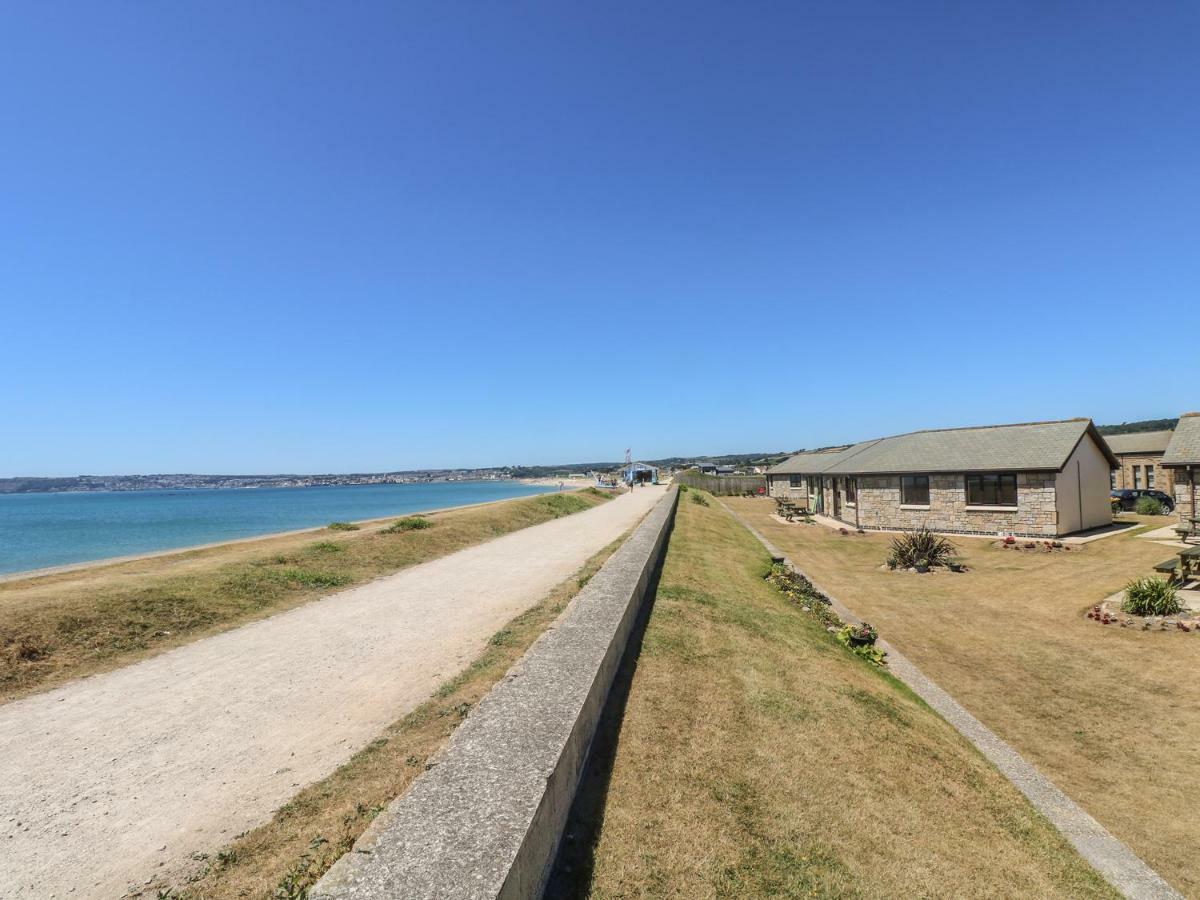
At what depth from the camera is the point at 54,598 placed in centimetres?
976

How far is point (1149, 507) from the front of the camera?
30.0 metres

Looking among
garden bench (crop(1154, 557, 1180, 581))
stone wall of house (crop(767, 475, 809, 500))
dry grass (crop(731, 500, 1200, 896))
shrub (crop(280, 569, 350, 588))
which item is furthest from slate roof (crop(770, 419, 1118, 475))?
shrub (crop(280, 569, 350, 588))

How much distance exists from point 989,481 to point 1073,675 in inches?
712

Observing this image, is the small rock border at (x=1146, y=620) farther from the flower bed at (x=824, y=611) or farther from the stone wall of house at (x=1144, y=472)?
the stone wall of house at (x=1144, y=472)

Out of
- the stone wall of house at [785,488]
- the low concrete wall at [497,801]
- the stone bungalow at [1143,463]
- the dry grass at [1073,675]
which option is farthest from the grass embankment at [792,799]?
the stone bungalow at [1143,463]

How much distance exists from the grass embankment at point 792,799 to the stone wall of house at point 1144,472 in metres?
43.1

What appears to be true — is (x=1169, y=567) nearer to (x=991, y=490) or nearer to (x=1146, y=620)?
(x=1146, y=620)

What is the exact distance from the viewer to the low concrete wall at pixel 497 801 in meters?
2.48

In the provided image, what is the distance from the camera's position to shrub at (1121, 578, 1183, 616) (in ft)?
39.4

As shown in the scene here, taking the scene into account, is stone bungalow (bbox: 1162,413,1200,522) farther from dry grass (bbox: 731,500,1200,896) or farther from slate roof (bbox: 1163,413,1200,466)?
dry grass (bbox: 731,500,1200,896)

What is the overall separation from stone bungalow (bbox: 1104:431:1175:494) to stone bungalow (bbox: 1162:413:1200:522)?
14.7 meters

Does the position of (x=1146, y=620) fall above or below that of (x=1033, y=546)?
below

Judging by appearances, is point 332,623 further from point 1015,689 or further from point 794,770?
point 1015,689

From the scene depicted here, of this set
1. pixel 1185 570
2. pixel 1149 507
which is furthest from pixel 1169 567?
pixel 1149 507
